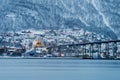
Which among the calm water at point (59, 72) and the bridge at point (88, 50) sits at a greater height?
the bridge at point (88, 50)

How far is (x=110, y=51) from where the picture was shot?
603ft

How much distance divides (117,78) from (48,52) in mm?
111698

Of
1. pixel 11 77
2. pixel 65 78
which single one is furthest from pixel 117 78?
pixel 11 77

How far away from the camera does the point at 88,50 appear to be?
584ft

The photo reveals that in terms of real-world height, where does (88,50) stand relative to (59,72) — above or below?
above

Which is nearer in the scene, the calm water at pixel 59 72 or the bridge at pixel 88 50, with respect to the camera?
the calm water at pixel 59 72

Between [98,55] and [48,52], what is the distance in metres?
15.2

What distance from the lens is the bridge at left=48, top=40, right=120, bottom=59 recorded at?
17525 centimetres

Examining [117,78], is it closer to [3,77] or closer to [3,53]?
[3,77]

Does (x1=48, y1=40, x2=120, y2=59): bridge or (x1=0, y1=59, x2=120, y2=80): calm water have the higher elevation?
(x1=48, y1=40, x2=120, y2=59): bridge

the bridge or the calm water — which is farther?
the bridge

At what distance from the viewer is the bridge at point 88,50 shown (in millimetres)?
175250

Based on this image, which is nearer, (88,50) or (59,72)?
(59,72)

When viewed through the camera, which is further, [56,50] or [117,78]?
[56,50]
